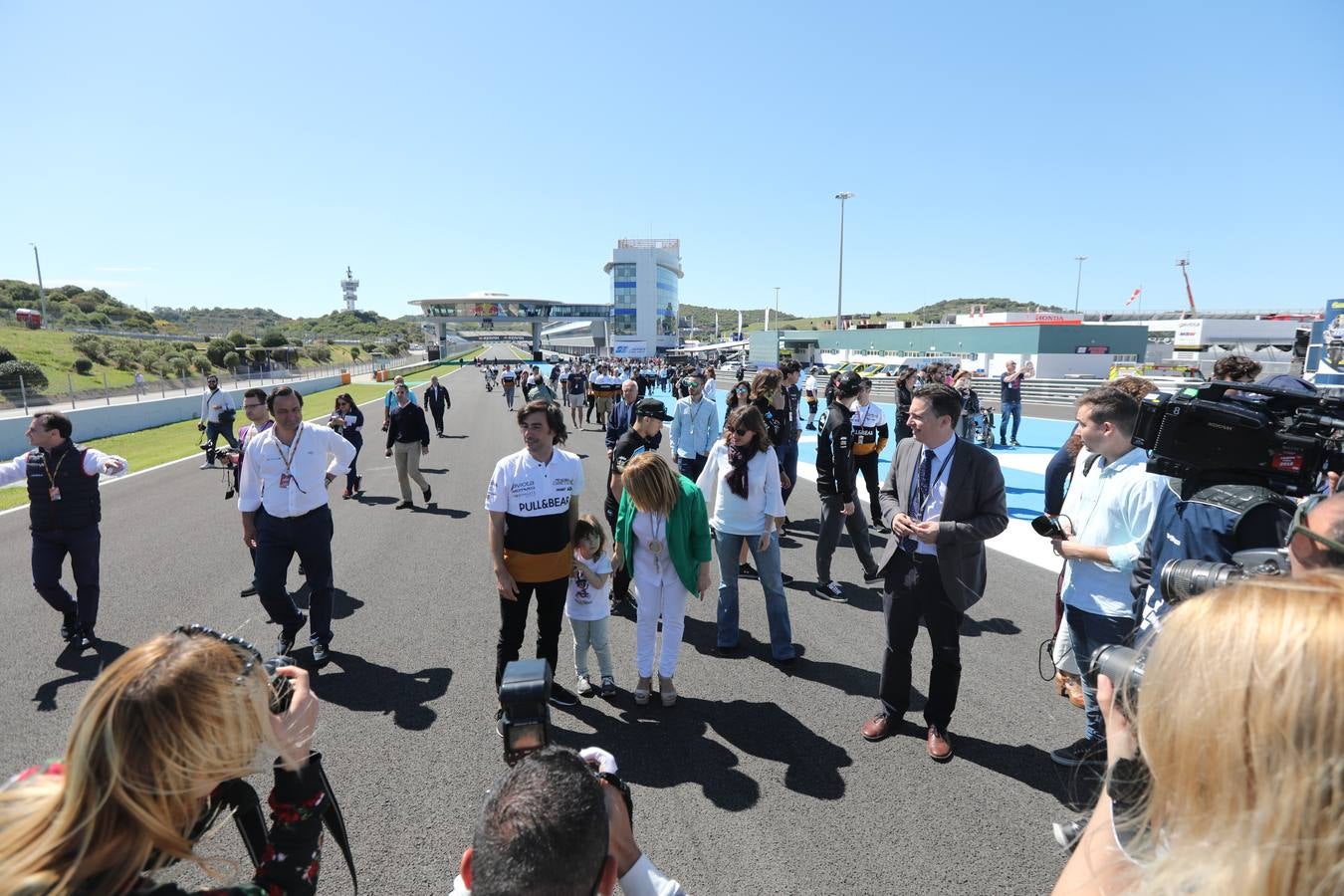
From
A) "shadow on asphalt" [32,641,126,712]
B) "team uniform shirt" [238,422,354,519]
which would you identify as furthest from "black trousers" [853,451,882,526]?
"shadow on asphalt" [32,641,126,712]

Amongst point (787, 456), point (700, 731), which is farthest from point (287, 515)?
point (787, 456)

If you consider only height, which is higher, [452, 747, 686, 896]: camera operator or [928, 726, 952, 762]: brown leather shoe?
[452, 747, 686, 896]: camera operator

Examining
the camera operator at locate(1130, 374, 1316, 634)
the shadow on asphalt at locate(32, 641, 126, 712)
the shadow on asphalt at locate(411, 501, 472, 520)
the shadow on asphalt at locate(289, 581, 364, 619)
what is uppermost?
the camera operator at locate(1130, 374, 1316, 634)

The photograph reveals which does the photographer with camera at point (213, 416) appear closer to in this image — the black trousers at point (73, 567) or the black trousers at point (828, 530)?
the black trousers at point (73, 567)

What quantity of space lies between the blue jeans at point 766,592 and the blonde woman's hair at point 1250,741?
360cm

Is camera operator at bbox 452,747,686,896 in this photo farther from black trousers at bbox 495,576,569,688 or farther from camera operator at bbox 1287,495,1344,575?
black trousers at bbox 495,576,569,688

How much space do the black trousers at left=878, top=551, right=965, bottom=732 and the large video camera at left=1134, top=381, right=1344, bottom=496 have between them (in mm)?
1275

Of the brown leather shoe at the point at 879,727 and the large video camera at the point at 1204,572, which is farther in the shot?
the brown leather shoe at the point at 879,727

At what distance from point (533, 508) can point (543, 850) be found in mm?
2827

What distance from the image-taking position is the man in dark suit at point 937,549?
348 centimetres

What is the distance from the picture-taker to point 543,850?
1216mm

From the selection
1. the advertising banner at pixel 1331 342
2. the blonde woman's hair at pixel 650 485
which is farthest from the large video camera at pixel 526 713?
the advertising banner at pixel 1331 342

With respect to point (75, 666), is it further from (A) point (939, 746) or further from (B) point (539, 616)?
(A) point (939, 746)

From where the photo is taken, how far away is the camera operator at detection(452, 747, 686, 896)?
1202 millimetres
